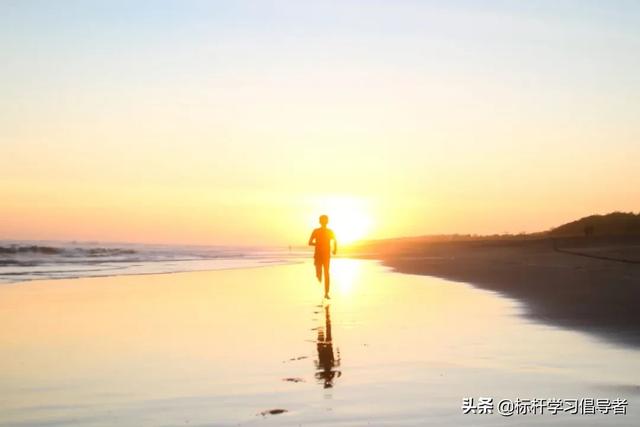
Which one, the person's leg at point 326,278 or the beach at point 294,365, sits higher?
the person's leg at point 326,278

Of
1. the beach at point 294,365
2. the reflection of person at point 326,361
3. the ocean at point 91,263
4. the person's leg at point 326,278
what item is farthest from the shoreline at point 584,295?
the ocean at point 91,263

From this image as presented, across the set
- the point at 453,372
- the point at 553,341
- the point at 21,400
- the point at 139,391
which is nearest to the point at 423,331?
the point at 553,341

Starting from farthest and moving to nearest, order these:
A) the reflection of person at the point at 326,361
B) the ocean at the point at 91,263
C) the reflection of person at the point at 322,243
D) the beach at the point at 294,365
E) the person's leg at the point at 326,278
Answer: the ocean at the point at 91,263, the reflection of person at the point at 322,243, the person's leg at the point at 326,278, the reflection of person at the point at 326,361, the beach at the point at 294,365

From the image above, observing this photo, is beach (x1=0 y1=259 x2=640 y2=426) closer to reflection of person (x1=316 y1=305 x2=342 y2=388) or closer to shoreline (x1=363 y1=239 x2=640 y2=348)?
reflection of person (x1=316 y1=305 x2=342 y2=388)

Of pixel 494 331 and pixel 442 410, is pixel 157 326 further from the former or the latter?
pixel 442 410

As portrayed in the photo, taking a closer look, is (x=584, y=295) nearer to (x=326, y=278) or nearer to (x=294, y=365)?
(x=326, y=278)

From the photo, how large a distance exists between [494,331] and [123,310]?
834 centimetres

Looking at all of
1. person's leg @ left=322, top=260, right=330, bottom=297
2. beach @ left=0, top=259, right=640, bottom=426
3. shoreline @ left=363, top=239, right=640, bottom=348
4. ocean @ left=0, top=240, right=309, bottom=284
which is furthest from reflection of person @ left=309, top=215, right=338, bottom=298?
ocean @ left=0, top=240, right=309, bottom=284

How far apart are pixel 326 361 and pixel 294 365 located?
18.4 inches

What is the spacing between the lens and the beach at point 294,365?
6.77 metres

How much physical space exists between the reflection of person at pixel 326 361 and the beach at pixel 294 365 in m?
0.02

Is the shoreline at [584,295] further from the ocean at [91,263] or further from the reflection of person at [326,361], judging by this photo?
the ocean at [91,263]

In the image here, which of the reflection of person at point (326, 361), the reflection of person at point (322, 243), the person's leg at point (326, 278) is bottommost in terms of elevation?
the reflection of person at point (326, 361)

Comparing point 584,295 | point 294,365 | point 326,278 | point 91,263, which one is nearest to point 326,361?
point 294,365
